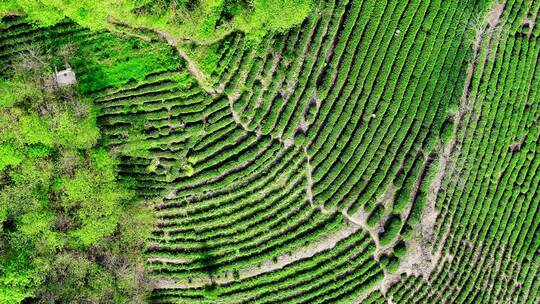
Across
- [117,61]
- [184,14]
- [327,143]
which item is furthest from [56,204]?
[327,143]

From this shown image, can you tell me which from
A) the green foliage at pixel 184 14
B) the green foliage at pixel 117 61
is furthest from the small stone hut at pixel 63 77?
the green foliage at pixel 184 14

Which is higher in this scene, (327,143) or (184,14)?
(184,14)

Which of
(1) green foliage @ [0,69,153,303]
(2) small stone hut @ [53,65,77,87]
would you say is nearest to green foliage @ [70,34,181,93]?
(2) small stone hut @ [53,65,77,87]

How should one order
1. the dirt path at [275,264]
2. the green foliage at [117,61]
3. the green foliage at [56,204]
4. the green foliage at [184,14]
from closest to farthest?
the green foliage at [56,204], the green foliage at [184,14], the green foliage at [117,61], the dirt path at [275,264]

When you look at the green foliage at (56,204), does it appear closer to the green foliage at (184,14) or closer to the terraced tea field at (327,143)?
the terraced tea field at (327,143)

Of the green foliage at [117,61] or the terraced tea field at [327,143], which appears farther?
the terraced tea field at [327,143]

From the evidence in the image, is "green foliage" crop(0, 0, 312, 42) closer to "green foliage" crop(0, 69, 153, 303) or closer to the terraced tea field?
the terraced tea field

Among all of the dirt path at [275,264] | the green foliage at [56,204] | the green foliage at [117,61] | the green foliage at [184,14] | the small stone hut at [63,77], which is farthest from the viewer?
the dirt path at [275,264]

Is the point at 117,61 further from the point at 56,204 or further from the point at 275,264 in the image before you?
the point at 275,264

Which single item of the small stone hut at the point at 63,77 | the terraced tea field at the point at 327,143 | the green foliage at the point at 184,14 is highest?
the green foliage at the point at 184,14
